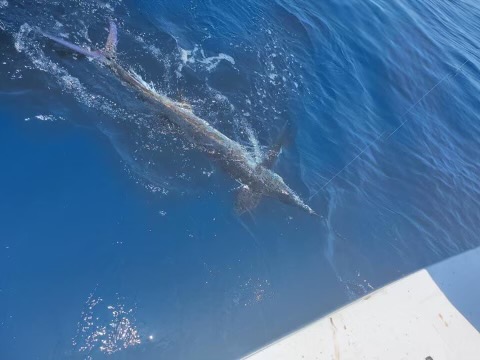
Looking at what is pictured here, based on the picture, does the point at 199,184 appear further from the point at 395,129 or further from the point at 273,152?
the point at 395,129

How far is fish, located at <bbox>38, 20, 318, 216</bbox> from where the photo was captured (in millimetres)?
8734

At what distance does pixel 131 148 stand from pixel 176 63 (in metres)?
3.14

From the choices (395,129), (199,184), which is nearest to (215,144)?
(199,184)

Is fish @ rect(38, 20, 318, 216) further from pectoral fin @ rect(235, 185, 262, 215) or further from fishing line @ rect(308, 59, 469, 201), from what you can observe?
fishing line @ rect(308, 59, 469, 201)

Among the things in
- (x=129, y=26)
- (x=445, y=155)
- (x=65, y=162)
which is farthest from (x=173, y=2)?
(x=445, y=155)

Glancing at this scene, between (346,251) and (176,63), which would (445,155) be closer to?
(346,251)

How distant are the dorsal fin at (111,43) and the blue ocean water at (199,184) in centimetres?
23

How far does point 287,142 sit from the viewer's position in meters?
9.77

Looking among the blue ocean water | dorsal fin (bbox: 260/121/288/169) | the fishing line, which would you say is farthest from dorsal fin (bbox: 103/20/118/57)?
the fishing line

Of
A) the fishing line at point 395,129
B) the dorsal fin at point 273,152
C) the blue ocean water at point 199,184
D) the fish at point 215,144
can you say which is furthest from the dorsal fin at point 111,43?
the fishing line at point 395,129

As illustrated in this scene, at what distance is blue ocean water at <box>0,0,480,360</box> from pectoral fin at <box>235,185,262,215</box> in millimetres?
164

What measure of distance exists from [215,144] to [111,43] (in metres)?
3.53

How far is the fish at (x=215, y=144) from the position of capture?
8.73 metres

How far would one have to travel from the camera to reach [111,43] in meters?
9.30
